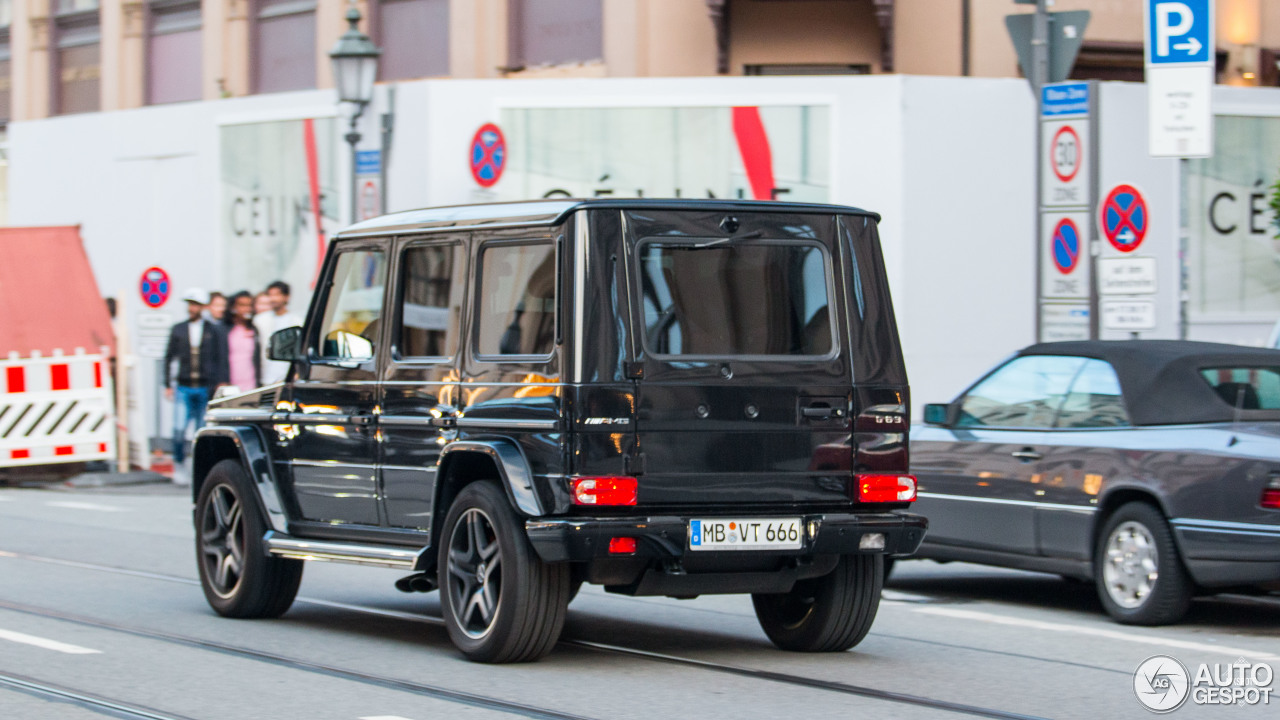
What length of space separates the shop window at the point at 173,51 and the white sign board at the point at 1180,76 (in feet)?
50.2

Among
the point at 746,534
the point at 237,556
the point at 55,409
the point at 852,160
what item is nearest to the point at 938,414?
the point at 746,534

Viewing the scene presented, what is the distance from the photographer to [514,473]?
7.47m

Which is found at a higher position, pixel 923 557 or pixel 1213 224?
pixel 1213 224

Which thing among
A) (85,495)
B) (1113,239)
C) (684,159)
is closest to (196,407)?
(85,495)

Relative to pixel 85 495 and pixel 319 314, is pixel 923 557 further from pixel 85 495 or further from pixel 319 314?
pixel 85 495

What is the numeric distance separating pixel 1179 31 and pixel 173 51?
16300 millimetres

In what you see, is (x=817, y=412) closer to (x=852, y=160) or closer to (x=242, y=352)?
(x=242, y=352)

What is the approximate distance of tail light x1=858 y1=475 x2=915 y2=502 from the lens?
25.8ft

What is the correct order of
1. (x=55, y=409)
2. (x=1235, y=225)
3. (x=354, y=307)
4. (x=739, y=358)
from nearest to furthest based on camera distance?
(x=739, y=358)
(x=354, y=307)
(x=55, y=409)
(x=1235, y=225)

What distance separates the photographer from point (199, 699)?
23.0ft

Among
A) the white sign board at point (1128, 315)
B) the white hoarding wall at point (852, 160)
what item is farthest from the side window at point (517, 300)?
the white hoarding wall at point (852, 160)

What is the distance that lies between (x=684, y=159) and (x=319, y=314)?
10.8 metres

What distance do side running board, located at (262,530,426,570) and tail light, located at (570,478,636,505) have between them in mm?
1148

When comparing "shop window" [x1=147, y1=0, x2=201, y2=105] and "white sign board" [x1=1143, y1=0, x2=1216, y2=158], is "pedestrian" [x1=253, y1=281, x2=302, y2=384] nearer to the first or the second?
"shop window" [x1=147, y1=0, x2=201, y2=105]
